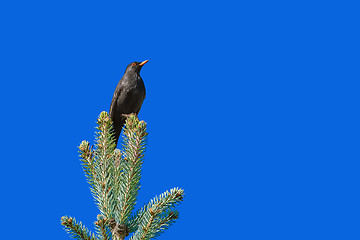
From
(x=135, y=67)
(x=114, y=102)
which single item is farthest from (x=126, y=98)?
(x=135, y=67)

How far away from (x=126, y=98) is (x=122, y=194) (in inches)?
119

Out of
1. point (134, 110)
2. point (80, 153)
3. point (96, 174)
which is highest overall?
point (134, 110)

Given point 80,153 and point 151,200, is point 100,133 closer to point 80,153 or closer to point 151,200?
point 80,153

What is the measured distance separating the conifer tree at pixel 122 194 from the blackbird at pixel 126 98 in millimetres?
2576

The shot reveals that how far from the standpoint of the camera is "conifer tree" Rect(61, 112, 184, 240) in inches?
99.8

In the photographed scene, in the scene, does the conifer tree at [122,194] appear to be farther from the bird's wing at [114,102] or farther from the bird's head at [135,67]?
the bird's head at [135,67]

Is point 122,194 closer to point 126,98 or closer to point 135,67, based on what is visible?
point 126,98

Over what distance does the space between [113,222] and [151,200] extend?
320 millimetres

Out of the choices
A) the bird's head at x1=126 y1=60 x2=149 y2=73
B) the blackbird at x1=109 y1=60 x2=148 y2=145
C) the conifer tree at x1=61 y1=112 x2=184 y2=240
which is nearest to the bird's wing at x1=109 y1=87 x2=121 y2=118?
the blackbird at x1=109 y1=60 x2=148 y2=145

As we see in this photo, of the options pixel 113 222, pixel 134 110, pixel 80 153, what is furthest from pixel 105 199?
pixel 134 110

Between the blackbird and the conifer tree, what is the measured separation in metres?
2.58

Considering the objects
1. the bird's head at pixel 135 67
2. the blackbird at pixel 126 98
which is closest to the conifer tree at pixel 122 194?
the blackbird at pixel 126 98

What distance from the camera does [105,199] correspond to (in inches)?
106

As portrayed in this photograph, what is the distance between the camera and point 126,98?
5.53 m
